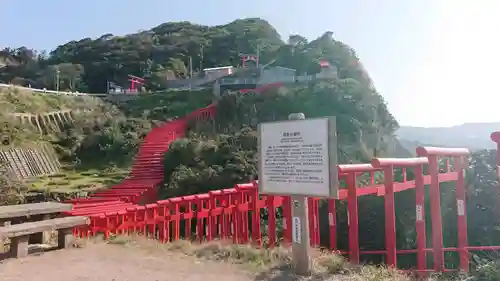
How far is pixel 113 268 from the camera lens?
4855 millimetres

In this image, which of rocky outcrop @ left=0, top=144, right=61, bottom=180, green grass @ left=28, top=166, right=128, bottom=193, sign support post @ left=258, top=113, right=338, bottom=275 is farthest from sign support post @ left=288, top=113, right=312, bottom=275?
rocky outcrop @ left=0, top=144, right=61, bottom=180

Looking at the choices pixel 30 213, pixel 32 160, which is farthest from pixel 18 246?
pixel 32 160

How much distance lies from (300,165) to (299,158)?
0.25 ft

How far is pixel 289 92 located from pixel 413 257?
14871 mm

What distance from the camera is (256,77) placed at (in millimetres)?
41000

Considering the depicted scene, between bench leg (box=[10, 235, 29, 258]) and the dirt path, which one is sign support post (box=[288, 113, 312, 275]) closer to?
the dirt path

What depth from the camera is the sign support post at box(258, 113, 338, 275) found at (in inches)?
167

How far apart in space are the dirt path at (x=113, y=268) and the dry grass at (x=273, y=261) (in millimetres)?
239

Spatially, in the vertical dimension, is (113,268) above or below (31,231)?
below

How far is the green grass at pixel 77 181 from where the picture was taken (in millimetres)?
18166

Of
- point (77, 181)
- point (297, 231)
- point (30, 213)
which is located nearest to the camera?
point (297, 231)

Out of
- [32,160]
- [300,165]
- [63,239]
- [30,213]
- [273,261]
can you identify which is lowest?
[273,261]

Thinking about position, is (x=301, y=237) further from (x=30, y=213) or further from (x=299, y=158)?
(x=30, y=213)

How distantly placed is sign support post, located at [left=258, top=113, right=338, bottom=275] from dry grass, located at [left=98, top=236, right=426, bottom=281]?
0.83 feet
